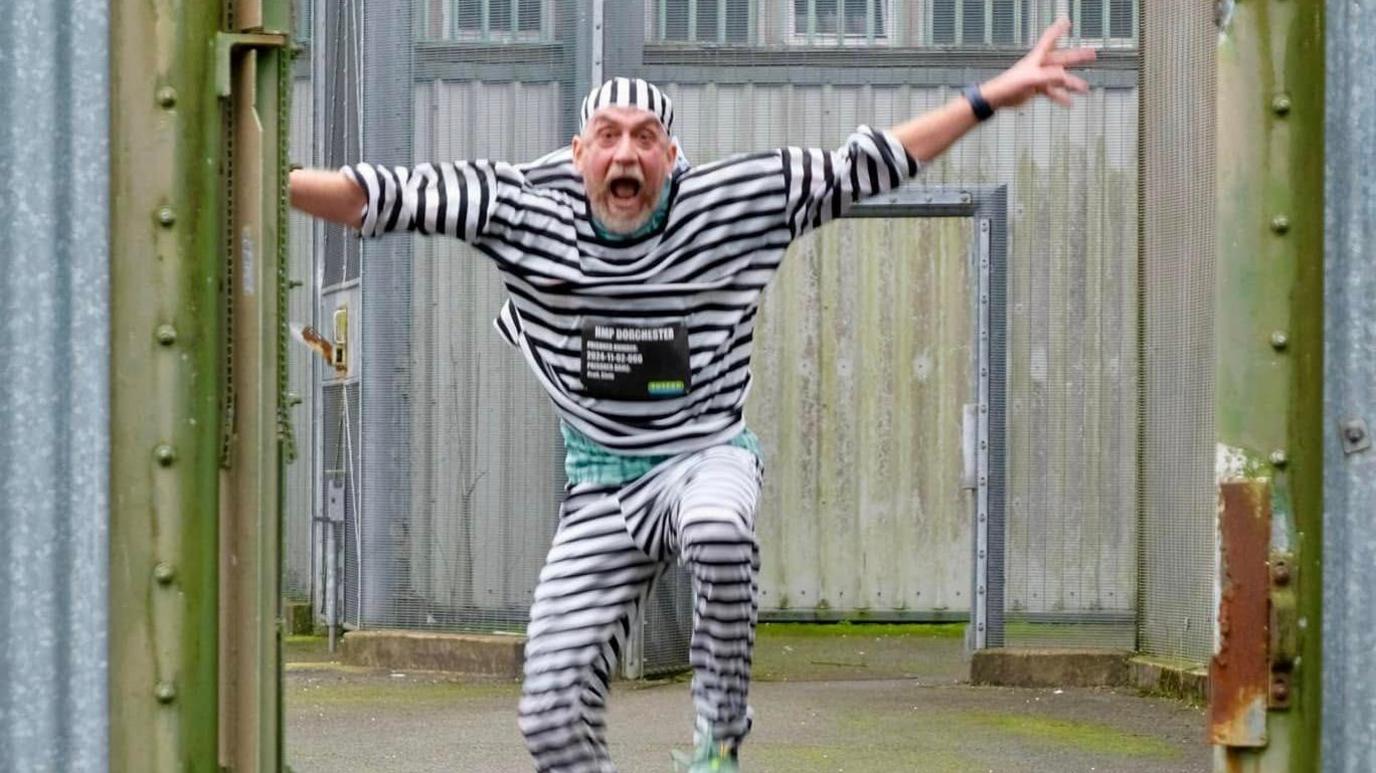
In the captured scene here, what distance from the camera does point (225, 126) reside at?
4.09 meters

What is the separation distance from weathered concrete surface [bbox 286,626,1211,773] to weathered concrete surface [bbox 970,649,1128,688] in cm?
12

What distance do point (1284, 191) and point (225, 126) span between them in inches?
66.9

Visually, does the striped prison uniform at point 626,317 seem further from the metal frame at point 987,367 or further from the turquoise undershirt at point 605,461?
the metal frame at point 987,367

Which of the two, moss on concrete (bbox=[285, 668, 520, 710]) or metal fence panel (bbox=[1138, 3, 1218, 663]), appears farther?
moss on concrete (bbox=[285, 668, 520, 710])

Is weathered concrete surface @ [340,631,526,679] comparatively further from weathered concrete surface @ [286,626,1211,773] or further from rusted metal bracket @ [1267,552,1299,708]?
rusted metal bracket @ [1267,552,1299,708]

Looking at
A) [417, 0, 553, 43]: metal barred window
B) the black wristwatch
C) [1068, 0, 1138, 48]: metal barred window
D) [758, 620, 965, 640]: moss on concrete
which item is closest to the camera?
the black wristwatch

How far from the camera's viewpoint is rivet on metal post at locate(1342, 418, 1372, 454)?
13.4 feet

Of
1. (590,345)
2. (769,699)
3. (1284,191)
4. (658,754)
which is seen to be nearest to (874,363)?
(769,699)

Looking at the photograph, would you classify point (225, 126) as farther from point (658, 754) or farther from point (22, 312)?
point (658, 754)

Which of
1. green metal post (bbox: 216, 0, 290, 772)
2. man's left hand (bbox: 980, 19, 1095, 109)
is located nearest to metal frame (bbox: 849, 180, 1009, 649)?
man's left hand (bbox: 980, 19, 1095, 109)

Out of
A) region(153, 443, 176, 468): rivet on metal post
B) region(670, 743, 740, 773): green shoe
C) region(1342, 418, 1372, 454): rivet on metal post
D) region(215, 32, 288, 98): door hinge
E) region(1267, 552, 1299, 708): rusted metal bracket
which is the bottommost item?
region(670, 743, 740, 773): green shoe

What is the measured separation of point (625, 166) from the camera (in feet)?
19.4

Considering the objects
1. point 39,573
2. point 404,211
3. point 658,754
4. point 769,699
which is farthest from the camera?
point 769,699

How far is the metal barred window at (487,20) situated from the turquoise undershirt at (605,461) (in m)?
6.47
